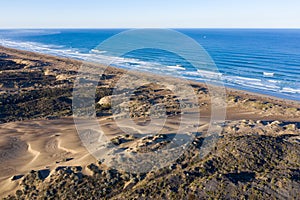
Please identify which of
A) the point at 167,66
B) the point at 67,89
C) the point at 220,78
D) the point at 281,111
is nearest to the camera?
the point at 281,111

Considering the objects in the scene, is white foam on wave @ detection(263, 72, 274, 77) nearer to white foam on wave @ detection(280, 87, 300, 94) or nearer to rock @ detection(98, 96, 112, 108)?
white foam on wave @ detection(280, 87, 300, 94)

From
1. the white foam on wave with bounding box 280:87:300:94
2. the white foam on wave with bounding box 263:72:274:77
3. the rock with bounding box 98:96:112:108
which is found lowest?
the white foam on wave with bounding box 280:87:300:94

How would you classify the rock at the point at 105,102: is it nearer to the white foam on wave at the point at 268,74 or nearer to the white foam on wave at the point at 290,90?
the white foam on wave at the point at 290,90

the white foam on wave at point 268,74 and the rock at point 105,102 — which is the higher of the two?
the rock at point 105,102

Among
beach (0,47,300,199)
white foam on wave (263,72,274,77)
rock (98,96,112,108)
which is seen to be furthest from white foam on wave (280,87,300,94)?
rock (98,96,112,108)

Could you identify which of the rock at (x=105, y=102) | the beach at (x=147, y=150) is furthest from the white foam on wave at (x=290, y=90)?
the rock at (x=105, y=102)

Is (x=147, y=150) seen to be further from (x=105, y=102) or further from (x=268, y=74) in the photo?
(x=268, y=74)

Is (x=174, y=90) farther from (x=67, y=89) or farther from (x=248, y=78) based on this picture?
(x=248, y=78)

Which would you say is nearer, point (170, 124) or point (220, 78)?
point (170, 124)

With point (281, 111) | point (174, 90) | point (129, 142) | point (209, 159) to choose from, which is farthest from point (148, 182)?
point (174, 90)
